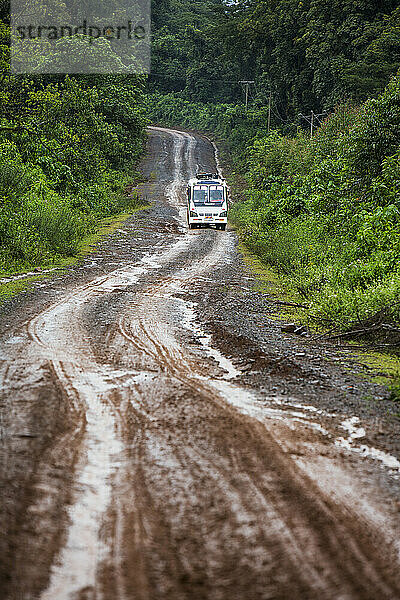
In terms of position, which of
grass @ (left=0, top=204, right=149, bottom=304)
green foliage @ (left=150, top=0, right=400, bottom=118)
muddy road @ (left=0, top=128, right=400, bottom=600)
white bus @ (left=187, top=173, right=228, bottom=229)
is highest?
green foliage @ (left=150, top=0, right=400, bottom=118)

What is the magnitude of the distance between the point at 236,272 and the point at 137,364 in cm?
955

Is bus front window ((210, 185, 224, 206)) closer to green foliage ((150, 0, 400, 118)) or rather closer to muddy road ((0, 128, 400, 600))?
green foliage ((150, 0, 400, 118))

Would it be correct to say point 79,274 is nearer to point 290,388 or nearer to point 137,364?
point 137,364

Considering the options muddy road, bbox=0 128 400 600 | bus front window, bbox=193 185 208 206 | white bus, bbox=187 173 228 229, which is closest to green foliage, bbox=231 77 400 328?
muddy road, bbox=0 128 400 600

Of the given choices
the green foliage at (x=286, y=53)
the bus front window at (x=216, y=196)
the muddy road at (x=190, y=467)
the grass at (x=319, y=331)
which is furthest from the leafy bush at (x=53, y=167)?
the green foliage at (x=286, y=53)

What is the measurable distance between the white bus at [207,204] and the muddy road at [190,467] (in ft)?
62.9

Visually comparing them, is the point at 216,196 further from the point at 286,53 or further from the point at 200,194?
the point at 286,53

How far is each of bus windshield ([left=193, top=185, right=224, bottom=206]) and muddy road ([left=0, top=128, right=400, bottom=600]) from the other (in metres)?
19.6

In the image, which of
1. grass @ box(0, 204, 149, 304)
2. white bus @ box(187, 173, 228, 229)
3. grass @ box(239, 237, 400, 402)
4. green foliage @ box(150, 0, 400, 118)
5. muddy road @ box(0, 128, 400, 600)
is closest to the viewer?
muddy road @ box(0, 128, 400, 600)

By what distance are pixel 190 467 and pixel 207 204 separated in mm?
24515

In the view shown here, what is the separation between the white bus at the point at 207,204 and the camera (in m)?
27.5

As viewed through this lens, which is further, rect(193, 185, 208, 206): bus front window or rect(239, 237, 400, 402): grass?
rect(193, 185, 208, 206): bus front window

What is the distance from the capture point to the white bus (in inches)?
1083

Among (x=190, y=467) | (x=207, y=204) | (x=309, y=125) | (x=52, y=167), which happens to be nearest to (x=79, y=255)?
(x=52, y=167)
